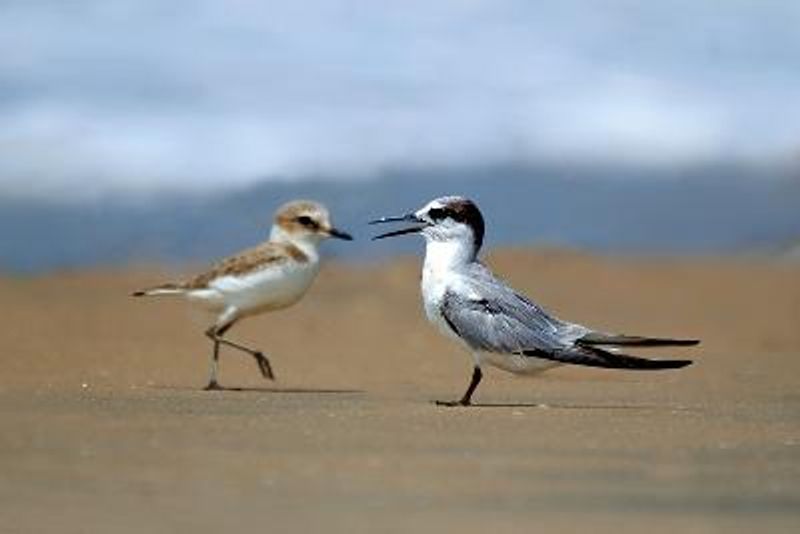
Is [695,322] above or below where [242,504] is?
below

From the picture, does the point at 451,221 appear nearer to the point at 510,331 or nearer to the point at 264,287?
the point at 510,331

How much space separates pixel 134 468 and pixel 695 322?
11.9 meters

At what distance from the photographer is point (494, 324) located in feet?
33.6

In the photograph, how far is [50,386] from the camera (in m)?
10.9

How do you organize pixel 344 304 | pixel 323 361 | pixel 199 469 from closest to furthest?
pixel 199 469, pixel 323 361, pixel 344 304

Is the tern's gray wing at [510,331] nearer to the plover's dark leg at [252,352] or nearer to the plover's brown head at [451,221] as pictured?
the plover's brown head at [451,221]

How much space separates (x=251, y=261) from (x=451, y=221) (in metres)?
2.09

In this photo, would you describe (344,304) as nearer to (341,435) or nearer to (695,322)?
(695,322)

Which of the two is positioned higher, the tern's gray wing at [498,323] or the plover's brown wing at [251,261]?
the tern's gray wing at [498,323]

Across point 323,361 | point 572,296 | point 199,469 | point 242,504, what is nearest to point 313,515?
point 242,504

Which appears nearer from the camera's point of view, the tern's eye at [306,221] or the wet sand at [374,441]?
the wet sand at [374,441]

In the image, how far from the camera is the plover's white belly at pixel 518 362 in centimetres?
1029

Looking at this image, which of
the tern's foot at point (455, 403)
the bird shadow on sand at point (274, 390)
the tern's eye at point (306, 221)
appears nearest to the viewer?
the tern's foot at point (455, 403)

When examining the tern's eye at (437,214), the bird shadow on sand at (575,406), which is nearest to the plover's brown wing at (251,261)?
the tern's eye at (437,214)
